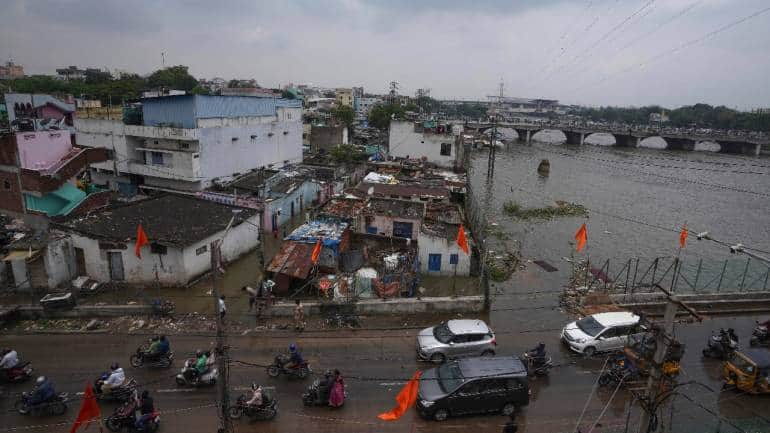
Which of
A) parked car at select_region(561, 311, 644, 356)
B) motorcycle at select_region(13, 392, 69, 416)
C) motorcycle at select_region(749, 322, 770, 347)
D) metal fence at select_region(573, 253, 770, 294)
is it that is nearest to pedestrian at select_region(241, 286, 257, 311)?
motorcycle at select_region(13, 392, 69, 416)

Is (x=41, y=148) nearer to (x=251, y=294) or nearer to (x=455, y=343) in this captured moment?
(x=251, y=294)

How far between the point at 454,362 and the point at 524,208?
29576 millimetres

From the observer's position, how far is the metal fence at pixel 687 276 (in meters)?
20.9

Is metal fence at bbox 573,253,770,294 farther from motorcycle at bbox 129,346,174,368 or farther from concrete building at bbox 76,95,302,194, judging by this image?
concrete building at bbox 76,95,302,194

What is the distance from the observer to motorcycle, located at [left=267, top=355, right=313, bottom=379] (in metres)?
12.8

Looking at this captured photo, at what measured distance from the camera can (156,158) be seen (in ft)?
106

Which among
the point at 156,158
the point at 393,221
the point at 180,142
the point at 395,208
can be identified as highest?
the point at 180,142

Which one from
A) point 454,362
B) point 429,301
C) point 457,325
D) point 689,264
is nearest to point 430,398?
point 454,362

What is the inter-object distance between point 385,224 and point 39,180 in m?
18.4

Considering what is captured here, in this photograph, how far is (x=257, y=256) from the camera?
2408 cm

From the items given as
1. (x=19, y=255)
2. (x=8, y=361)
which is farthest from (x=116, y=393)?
(x=19, y=255)

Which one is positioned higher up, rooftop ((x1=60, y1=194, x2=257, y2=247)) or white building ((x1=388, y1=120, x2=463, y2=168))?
white building ((x1=388, y1=120, x2=463, y2=168))

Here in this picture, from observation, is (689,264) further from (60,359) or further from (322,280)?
(60,359)

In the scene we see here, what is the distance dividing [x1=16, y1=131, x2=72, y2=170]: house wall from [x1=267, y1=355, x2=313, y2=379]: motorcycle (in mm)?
20350
